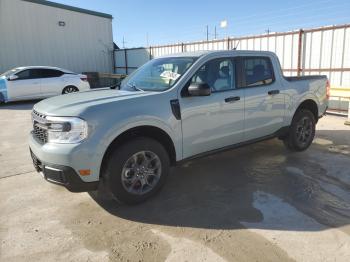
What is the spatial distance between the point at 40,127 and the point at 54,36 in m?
16.3

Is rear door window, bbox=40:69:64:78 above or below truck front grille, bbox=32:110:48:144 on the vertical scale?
above

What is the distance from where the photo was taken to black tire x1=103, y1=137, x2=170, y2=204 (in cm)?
349

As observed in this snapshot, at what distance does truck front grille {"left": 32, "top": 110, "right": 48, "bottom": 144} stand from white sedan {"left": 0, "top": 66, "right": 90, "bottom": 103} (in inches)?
373

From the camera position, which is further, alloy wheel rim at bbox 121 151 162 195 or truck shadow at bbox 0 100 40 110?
truck shadow at bbox 0 100 40 110

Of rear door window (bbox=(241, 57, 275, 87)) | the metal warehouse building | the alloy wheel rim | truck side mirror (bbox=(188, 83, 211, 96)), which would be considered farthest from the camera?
the metal warehouse building

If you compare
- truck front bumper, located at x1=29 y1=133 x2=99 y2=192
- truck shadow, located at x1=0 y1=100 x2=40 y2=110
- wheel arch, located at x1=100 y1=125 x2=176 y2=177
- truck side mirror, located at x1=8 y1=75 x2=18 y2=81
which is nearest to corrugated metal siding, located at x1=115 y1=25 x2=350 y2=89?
wheel arch, located at x1=100 y1=125 x2=176 y2=177

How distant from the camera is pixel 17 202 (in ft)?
13.0

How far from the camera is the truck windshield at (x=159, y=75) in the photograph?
4.11 metres

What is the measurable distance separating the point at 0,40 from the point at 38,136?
1505 centimetres

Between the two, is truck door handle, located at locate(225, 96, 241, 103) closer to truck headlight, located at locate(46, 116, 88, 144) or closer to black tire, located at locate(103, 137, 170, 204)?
black tire, located at locate(103, 137, 170, 204)

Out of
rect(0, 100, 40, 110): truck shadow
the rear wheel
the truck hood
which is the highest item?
the truck hood

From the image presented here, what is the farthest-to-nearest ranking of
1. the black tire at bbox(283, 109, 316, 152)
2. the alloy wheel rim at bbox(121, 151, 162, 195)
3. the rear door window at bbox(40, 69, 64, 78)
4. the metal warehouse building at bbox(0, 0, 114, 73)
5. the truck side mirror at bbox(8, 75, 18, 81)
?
the metal warehouse building at bbox(0, 0, 114, 73) < the rear door window at bbox(40, 69, 64, 78) < the truck side mirror at bbox(8, 75, 18, 81) < the black tire at bbox(283, 109, 316, 152) < the alloy wheel rim at bbox(121, 151, 162, 195)

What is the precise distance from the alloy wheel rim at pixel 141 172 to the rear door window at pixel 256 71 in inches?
72.9

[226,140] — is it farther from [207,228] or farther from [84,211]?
[84,211]
